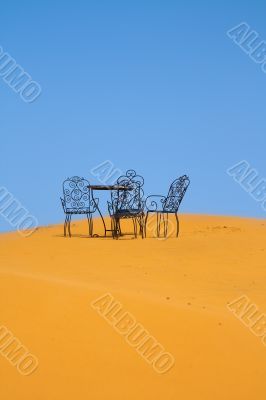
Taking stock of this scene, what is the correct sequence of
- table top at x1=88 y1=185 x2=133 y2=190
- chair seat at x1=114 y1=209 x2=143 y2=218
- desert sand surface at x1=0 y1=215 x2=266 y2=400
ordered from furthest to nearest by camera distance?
table top at x1=88 y1=185 x2=133 y2=190 < chair seat at x1=114 y1=209 x2=143 y2=218 < desert sand surface at x1=0 y1=215 x2=266 y2=400

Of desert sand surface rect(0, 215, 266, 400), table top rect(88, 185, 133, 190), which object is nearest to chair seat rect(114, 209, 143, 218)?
table top rect(88, 185, 133, 190)

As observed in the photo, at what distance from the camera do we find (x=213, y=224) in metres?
16.2

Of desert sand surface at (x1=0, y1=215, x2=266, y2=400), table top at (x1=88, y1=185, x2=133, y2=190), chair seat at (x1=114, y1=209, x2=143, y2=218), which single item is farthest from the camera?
table top at (x1=88, y1=185, x2=133, y2=190)

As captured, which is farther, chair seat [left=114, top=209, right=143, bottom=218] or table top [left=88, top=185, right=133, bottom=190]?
table top [left=88, top=185, right=133, bottom=190]

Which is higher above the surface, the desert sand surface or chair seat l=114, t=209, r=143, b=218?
chair seat l=114, t=209, r=143, b=218

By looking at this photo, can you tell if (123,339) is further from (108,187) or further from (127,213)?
(108,187)

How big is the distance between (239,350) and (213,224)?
11.8m

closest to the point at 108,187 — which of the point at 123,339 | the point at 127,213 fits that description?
the point at 127,213

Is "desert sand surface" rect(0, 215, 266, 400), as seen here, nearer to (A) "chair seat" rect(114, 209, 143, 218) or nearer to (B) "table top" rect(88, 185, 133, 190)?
(A) "chair seat" rect(114, 209, 143, 218)

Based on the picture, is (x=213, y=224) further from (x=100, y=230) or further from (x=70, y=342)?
(x=70, y=342)

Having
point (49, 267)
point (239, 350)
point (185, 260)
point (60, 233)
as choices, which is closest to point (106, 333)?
point (239, 350)

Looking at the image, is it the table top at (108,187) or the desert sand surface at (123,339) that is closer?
the desert sand surface at (123,339)

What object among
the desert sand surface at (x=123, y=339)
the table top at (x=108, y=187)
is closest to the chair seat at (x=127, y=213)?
the table top at (x=108, y=187)

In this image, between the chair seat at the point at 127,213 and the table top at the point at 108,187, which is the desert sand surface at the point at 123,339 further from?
the table top at the point at 108,187
